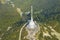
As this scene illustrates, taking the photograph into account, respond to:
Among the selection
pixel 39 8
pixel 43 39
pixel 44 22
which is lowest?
pixel 43 39

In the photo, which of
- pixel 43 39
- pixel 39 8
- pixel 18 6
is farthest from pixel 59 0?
pixel 43 39

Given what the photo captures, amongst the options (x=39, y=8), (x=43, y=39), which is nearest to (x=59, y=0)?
(x=39, y=8)

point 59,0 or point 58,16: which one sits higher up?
point 59,0

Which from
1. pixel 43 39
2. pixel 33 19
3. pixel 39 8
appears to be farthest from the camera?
pixel 39 8

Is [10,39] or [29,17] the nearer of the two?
[10,39]

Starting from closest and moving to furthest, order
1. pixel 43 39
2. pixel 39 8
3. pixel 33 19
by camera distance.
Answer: pixel 43 39 < pixel 33 19 < pixel 39 8

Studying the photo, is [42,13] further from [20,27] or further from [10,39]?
[10,39]

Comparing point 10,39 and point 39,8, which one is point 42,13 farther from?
point 10,39

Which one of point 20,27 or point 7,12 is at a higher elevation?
point 7,12

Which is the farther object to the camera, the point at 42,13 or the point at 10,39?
the point at 42,13
